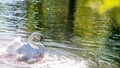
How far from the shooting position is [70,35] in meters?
16.5

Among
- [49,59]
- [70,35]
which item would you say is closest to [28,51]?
[49,59]

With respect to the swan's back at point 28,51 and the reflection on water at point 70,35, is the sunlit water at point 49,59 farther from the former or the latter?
the swan's back at point 28,51

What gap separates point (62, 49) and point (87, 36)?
3.89 meters

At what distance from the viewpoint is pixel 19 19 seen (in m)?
20.7

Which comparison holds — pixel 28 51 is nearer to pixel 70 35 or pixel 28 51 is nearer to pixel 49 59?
pixel 49 59

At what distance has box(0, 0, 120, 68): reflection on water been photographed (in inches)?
430

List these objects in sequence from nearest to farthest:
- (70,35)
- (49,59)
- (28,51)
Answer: (49,59) < (28,51) < (70,35)

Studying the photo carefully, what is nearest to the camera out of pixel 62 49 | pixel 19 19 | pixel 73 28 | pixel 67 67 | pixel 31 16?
pixel 67 67

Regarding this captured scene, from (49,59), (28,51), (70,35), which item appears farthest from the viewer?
(70,35)

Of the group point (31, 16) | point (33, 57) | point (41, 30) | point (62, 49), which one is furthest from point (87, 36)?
point (31, 16)

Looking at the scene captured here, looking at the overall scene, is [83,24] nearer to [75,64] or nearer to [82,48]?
[82,48]

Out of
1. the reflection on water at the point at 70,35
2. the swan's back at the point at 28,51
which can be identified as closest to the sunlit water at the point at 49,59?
the reflection on water at the point at 70,35

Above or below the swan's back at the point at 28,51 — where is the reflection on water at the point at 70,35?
below

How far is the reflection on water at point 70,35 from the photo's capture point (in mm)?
10914
